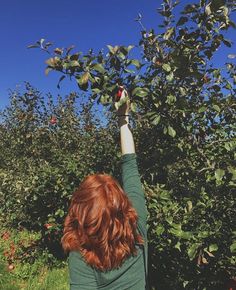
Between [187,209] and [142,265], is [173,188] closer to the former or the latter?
[187,209]

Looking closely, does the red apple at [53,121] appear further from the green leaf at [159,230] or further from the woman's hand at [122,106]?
the woman's hand at [122,106]

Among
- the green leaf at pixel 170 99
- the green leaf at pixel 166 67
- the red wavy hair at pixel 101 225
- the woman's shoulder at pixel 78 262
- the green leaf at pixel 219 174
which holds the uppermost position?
the green leaf at pixel 166 67

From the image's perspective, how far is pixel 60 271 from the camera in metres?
6.08

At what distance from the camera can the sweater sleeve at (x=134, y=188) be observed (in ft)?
7.55

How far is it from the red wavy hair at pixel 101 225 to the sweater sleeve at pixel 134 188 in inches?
7.9

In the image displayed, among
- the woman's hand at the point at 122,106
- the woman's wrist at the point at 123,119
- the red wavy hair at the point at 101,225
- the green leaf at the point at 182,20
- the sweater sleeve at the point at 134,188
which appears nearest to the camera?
the red wavy hair at the point at 101,225

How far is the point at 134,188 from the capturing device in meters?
2.38

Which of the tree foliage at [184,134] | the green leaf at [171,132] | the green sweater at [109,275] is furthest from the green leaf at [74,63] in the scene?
the green sweater at [109,275]

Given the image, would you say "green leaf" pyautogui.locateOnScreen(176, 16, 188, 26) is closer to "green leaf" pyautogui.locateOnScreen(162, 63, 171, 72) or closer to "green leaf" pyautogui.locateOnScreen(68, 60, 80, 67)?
"green leaf" pyautogui.locateOnScreen(162, 63, 171, 72)

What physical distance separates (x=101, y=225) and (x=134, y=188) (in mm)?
444

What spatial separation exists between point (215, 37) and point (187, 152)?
0.90 metres

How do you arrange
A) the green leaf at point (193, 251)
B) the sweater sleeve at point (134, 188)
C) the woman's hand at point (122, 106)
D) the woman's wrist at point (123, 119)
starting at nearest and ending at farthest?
the sweater sleeve at point (134, 188) < the woman's wrist at point (123, 119) < the woman's hand at point (122, 106) < the green leaf at point (193, 251)

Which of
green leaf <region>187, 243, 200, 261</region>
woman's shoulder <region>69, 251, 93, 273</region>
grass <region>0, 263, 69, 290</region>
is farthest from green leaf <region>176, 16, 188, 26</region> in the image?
grass <region>0, 263, 69, 290</region>

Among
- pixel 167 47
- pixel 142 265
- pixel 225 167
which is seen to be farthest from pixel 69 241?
pixel 167 47
